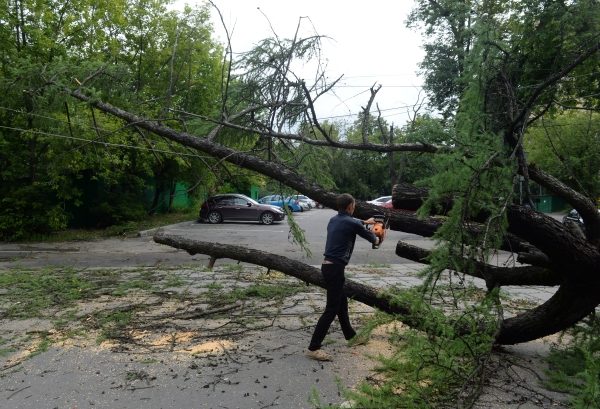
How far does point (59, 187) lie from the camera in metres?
15.2

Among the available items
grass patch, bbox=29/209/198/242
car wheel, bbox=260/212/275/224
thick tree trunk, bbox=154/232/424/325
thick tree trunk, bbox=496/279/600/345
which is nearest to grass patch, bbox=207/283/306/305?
thick tree trunk, bbox=154/232/424/325

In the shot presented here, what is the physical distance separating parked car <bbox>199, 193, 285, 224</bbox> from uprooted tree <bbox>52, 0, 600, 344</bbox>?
14005 millimetres

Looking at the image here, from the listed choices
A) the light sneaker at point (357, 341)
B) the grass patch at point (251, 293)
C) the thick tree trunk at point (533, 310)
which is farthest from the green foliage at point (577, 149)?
the grass patch at point (251, 293)

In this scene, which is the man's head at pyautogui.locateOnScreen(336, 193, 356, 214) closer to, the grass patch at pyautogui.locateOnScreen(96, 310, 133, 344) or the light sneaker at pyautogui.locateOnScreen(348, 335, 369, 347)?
the light sneaker at pyautogui.locateOnScreen(348, 335, 369, 347)

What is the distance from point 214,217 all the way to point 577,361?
1869cm

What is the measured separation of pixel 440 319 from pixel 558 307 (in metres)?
1.49

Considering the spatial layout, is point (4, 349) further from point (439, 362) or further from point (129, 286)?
point (439, 362)

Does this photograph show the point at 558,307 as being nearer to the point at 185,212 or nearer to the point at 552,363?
the point at 552,363

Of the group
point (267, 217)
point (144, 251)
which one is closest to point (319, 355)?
point (144, 251)

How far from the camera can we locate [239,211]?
2180cm

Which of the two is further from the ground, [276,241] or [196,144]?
[196,144]

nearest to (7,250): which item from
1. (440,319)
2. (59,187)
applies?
(59,187)

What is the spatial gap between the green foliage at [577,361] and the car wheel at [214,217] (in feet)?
59.6

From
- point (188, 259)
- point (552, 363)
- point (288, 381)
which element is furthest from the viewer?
point (188, 259)
